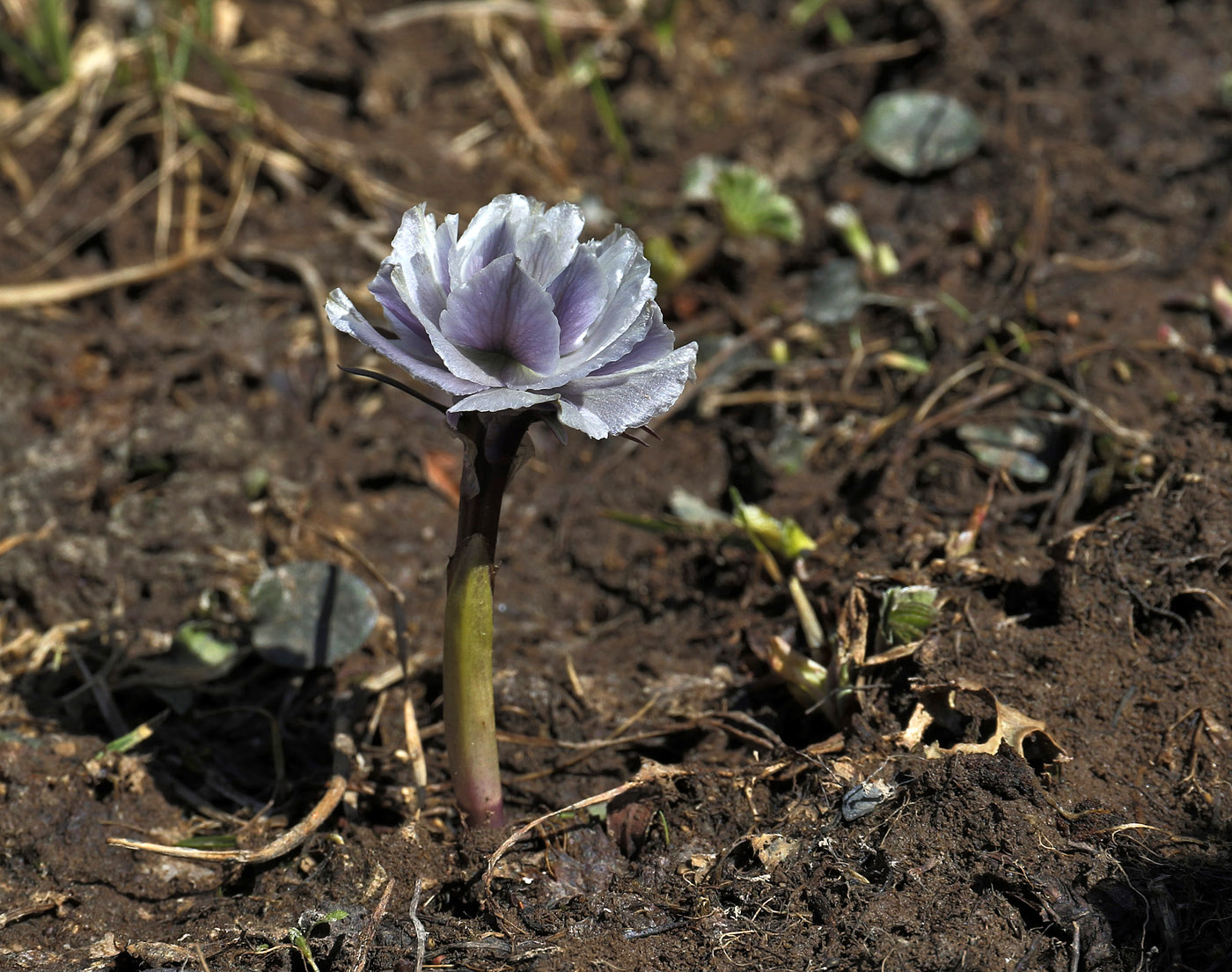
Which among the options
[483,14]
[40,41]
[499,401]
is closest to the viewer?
[499,401]

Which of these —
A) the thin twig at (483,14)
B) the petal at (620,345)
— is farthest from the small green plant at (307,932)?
the thin twig at (483,14)

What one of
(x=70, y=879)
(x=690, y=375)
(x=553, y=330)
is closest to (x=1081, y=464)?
(x=690, y=375)

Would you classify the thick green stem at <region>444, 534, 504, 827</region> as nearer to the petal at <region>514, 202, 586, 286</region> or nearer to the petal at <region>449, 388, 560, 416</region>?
the petal at <region>449, 388, 560, 416</region>

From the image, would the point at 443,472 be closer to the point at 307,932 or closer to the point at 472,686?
the point at 472,686

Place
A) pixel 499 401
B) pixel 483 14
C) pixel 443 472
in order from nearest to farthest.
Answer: pixel 499 401, pixel 443 472, pixel 483 14

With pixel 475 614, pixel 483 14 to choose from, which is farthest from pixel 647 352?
pixel 483 14

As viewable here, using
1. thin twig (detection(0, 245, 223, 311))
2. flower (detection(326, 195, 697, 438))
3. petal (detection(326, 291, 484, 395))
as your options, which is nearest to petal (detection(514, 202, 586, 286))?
flower (detection(326, 195, 697, 438))

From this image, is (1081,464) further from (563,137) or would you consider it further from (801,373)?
(563,137)
